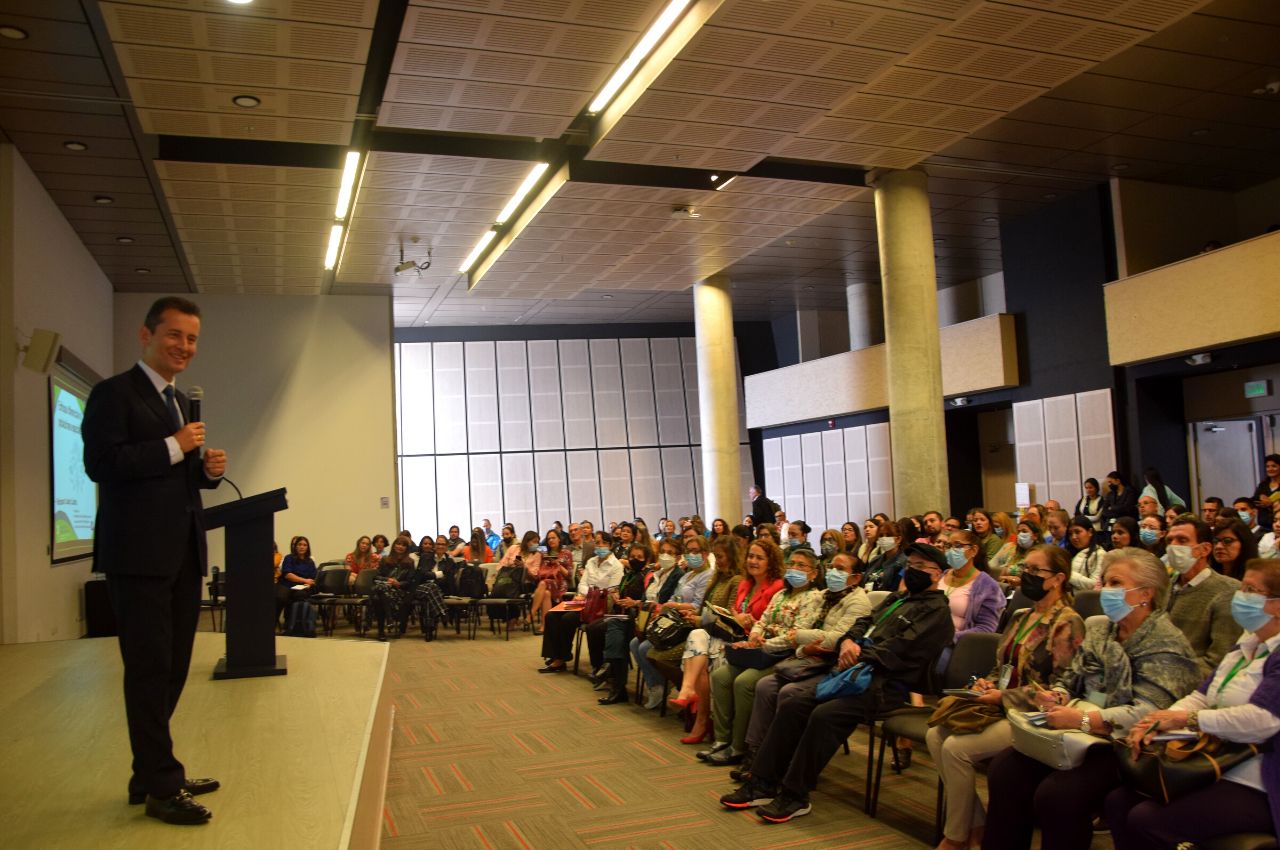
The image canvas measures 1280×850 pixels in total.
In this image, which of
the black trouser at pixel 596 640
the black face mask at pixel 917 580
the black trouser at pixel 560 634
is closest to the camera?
the black face mask at pixel 917 580

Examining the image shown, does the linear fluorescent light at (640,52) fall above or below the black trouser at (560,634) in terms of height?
above

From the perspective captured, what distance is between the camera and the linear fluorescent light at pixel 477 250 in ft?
41.4

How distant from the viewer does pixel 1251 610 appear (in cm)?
316

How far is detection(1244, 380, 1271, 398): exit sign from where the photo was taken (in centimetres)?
1230

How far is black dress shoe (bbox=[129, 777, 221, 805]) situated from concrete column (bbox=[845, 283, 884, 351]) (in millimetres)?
15691

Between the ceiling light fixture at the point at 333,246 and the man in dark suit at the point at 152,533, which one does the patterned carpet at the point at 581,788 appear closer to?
the man in dark suit at the point at 152,533

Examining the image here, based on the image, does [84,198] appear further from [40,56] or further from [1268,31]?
[1268,31]

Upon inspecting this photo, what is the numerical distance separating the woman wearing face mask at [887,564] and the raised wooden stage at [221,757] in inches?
138

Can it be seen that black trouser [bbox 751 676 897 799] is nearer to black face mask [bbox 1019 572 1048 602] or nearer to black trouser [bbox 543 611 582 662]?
black face mask [bbox 1019 572 1048 602]

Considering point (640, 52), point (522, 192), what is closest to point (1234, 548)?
point (640, 52)

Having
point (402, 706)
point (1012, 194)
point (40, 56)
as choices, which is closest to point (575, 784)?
point (402, 706)

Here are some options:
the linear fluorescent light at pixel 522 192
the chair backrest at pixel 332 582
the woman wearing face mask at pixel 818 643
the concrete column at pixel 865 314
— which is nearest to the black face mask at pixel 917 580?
the woman wearing face mask at pixel 818 643

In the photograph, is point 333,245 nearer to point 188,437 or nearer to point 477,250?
point 477,250

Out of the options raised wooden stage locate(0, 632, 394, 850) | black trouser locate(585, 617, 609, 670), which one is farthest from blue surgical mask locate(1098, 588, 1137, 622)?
black trouser locate(585, 617, 609, 670)
